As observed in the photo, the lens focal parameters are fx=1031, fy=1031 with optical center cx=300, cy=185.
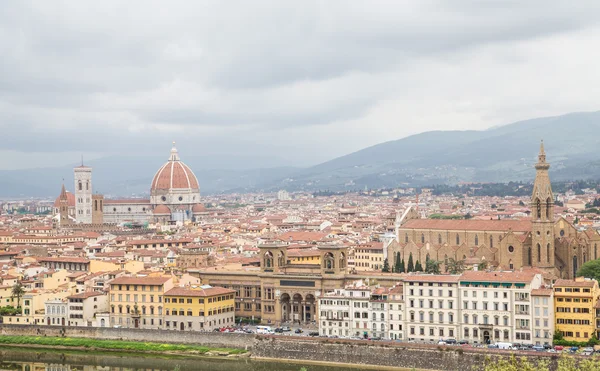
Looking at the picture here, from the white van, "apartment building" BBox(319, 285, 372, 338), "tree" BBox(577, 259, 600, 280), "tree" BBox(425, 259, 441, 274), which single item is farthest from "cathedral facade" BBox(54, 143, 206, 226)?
"apartment building" BBox(319, 285, 372, 338)

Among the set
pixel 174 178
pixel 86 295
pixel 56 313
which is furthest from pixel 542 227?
pixel 174 178

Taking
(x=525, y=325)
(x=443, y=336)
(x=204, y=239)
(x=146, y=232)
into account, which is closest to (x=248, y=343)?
(x=443, y=336)

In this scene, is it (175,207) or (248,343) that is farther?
(175,207)

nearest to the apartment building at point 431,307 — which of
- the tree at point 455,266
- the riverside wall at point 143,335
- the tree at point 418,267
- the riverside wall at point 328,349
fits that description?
the riverside wall at point 328,349

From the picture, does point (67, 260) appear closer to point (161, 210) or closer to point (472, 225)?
point (472, 225)

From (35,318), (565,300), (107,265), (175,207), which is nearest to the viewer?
(565,300)

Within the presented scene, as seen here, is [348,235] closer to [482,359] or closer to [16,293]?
[16,293]

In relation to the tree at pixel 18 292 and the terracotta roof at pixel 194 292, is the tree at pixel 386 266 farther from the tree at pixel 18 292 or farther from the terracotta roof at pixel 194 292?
the tree at pixel 18 292
